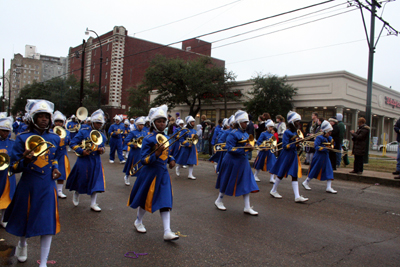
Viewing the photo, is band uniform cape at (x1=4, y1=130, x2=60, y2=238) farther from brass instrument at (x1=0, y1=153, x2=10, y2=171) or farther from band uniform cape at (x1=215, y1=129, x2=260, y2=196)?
band uniform cape at (x1=215, y1=129, x2=260, y2=196)

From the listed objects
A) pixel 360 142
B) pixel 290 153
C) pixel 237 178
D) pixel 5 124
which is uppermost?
pixel 360 142

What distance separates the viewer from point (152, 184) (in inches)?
177

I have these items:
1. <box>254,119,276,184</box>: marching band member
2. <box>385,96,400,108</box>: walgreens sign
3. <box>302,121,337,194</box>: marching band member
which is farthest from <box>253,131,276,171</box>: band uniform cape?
<box>385,96,400,108</box>: walgreens sign

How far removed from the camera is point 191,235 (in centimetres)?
468

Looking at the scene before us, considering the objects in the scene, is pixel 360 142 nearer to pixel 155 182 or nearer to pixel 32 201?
pixel 155 182

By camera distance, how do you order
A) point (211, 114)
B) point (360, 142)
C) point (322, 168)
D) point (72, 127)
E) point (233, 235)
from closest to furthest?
point (233, 235) < point (322, 168) < point (360, 142) < point (72, 127) < point (211, 114)

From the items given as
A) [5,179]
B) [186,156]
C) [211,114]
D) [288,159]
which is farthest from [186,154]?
[211,114]

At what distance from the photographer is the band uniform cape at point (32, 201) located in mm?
3316

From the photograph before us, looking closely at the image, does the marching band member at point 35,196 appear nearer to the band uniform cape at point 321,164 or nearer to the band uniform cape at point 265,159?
the band uniform cape at point 321,164

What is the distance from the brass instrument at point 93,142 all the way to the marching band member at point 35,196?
2.35 metres

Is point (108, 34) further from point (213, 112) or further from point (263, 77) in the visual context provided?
point (263, 77)

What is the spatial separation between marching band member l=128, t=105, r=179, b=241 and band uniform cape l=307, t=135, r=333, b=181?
4989 millimetres

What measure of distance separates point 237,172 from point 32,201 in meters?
3.61

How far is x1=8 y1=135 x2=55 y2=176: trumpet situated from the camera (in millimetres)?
3303
